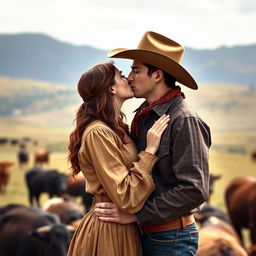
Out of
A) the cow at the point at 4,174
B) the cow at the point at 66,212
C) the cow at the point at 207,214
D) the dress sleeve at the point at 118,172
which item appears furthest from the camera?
the cow at the point at 4,174

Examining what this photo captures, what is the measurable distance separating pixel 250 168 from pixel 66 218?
1952cm

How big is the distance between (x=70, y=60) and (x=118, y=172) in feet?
139

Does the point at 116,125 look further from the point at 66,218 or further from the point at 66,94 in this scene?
the point at 66,94

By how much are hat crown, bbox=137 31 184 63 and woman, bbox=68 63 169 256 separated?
237 mm

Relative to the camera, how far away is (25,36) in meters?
A: 43.5

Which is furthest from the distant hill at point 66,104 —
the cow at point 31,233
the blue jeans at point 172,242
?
the blue jeans at point 172,242

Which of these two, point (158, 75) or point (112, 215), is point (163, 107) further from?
point (112, 215)

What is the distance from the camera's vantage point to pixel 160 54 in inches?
142

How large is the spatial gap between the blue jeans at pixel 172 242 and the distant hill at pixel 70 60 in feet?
118

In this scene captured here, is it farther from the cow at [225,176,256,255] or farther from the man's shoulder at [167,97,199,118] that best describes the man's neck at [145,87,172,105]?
the cow at [225,176,256,255]

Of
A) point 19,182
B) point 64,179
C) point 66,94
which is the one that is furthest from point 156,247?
point 66,94

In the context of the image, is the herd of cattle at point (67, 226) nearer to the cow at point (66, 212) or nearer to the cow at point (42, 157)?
the cow at point (66, 212)

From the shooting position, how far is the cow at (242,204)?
13492 millimetres

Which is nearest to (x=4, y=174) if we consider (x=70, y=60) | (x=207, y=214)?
(x=207, y=214)
